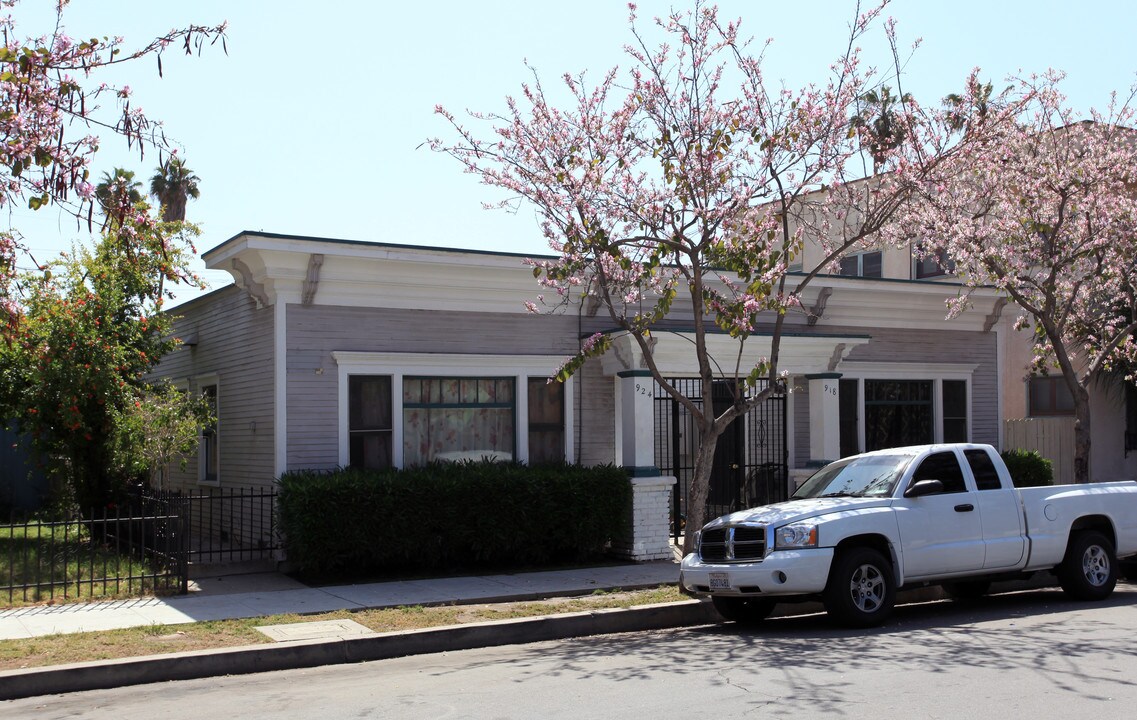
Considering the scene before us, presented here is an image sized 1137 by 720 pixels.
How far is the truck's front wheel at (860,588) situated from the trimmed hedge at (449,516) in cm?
491

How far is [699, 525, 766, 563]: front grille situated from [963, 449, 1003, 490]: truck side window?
8.75 ft

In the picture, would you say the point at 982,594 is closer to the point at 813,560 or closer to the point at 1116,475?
the point at 813,560

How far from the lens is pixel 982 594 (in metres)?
13.2

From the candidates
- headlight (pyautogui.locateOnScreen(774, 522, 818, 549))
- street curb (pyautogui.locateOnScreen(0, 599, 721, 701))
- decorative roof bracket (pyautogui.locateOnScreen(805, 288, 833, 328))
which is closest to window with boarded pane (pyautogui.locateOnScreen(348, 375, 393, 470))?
street curb (pyautogui.locateOnScreen(0, 599, 721, 701))

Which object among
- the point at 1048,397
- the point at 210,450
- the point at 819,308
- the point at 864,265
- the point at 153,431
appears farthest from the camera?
the point at 864,265

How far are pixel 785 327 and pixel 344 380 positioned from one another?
7.45 m

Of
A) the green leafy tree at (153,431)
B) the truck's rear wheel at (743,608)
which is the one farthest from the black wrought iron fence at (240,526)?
the truck's rear wheel at (743,608)

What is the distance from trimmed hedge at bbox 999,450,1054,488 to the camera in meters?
19.3

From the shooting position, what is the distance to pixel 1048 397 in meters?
27.1

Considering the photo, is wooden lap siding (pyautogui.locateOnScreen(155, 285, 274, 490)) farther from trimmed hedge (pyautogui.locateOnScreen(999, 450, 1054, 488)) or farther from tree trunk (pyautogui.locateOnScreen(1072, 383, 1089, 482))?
trimmed hedge (pyautogui.locateOnScreen(999, 450, 1054, 488))

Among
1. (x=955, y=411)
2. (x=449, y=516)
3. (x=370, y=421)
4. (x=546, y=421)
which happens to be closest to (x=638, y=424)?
(x=546, y=421)

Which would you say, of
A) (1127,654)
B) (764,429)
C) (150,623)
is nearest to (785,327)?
(764,429)

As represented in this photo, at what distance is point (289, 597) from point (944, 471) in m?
7.24

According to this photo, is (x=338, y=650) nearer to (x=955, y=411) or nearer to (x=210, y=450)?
(x=210, y=450)
